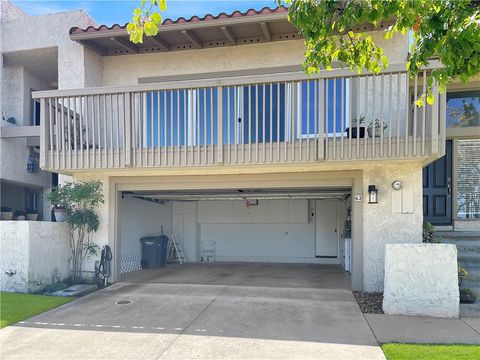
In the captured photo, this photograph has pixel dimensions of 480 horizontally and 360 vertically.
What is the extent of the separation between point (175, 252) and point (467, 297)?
984cm

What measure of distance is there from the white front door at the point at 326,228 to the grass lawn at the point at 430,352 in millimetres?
8679

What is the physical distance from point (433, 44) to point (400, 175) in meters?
4.99

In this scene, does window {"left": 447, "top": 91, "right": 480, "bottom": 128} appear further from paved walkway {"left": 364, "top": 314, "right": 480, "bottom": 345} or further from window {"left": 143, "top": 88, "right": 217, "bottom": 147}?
window {"left": 143, "top": 88, "right": 217, "bottom": 147}

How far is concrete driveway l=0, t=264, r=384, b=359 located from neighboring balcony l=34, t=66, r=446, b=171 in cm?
273

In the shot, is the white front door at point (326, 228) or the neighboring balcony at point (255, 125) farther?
the white front door at point (326, 228)

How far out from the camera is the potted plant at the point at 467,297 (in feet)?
22.2

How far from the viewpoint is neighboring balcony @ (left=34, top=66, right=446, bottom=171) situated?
285 inches

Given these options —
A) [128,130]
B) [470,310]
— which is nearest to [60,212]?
[128,130]

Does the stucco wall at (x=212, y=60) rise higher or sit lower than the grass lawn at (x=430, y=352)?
higher

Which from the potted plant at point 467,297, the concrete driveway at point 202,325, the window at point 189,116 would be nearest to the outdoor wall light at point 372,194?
the concrete driveway at point 202,325

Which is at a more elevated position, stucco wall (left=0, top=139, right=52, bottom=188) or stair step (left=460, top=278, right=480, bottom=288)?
stucco wall (left=0, top=139, right=52, bottom=188)

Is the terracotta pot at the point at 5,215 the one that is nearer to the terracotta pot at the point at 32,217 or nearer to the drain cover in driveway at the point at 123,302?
the terracotta pot at the point at 32,217

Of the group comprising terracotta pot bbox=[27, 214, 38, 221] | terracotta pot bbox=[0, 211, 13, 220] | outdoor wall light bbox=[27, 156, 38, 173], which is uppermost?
outdoor wall light bbox=[27, 156, 38, 173]

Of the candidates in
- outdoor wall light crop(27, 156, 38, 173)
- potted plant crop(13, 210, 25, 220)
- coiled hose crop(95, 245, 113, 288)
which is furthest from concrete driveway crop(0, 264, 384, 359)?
outdoor wall light crop(27, 156, 38, 173)
